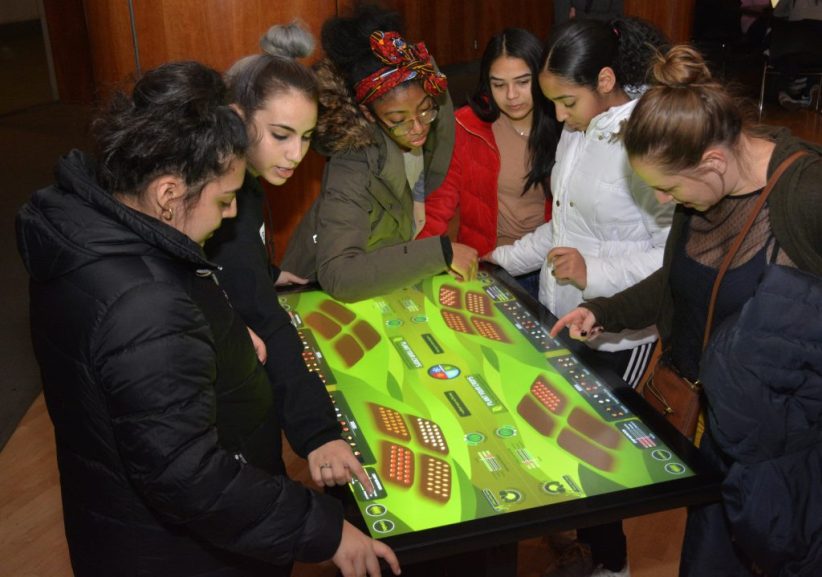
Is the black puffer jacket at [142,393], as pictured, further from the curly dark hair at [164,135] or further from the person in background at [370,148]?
the person in background at [370,148]

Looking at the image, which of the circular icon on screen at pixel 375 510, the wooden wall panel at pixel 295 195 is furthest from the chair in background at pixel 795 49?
the circular icon on screen at pixel 375 510

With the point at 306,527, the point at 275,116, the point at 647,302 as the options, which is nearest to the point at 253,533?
the point at 306,527

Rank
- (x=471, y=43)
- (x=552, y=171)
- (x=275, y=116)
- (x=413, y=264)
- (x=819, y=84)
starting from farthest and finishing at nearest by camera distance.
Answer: (x=471, y=43) < (x=819, y=84) < (x=552, y=171) < (x=413, y=264) < (x=275, y=116)

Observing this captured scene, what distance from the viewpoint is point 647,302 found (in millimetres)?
2045

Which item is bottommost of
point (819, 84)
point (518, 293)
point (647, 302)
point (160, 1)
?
point (819, 84)

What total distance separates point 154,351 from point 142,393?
64mm

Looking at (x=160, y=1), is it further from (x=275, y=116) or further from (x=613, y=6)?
(x=613, y=6)

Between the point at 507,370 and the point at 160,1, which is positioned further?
the point at 160,1

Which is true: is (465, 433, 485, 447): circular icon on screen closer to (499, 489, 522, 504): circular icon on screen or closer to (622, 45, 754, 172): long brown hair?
(499, 489, 522, 504): circular icon on screen

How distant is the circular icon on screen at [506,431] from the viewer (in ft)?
5.82

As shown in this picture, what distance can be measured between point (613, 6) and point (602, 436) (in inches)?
172

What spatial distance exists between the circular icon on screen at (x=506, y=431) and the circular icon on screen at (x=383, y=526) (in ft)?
1.16

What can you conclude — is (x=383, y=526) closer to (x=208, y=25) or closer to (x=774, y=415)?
(x=774, y=415)

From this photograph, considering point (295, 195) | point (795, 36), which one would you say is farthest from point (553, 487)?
point (795, 36)
